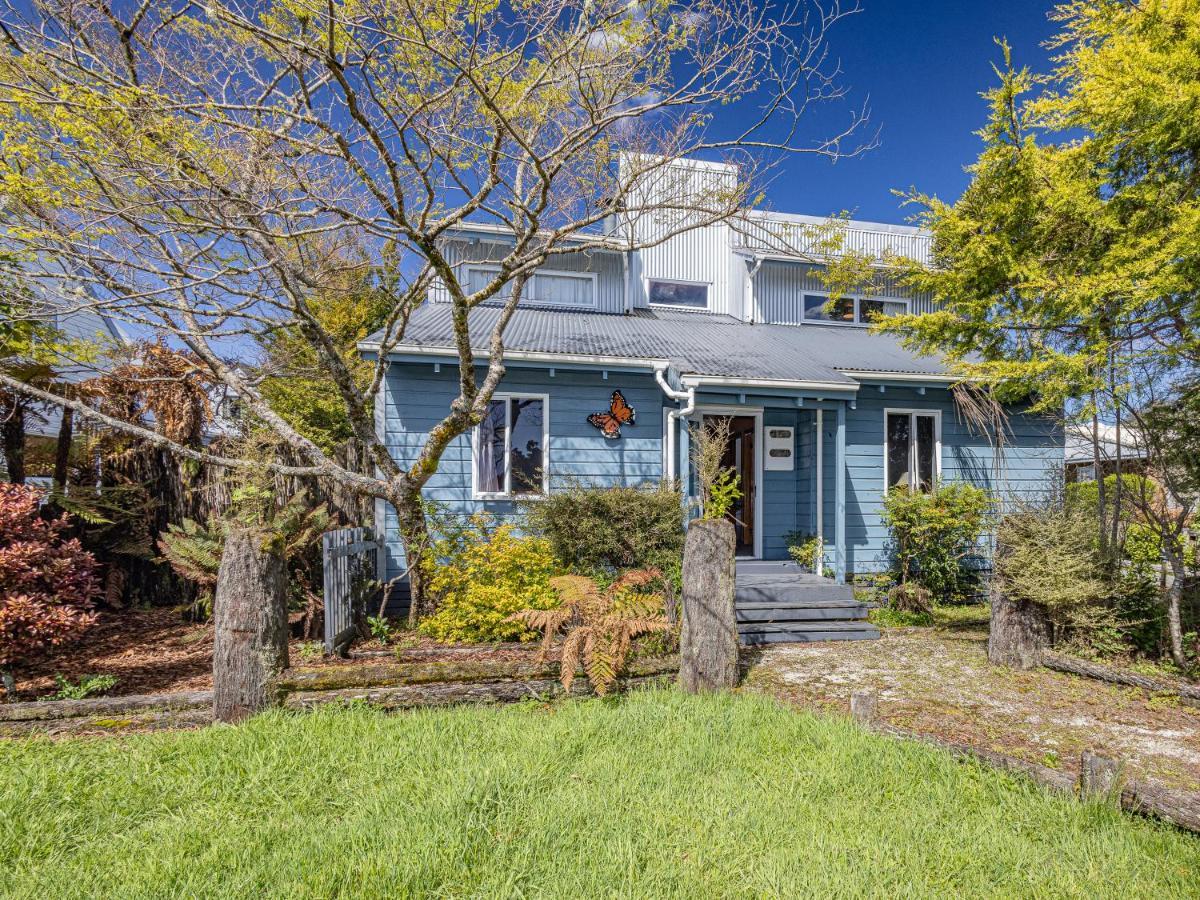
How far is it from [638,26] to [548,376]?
180 inches

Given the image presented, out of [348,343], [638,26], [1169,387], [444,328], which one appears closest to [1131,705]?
[1169,387]

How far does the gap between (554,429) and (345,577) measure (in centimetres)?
363

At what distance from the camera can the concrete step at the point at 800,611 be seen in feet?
24.2

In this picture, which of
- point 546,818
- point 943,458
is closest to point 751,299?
point 943,458

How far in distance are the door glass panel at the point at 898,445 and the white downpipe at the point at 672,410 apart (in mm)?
4033

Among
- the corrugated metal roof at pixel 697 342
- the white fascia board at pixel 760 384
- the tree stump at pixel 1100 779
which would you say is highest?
the corrugated metal roof at pixel 697 342

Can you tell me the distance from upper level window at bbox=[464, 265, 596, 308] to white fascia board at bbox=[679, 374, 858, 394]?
15.1 ft

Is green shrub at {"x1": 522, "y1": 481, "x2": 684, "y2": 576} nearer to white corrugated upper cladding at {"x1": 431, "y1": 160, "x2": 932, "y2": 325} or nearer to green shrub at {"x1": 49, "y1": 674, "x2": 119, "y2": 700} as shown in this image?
green shrub at {"x1": 49, "y1": 674, "x2": 119, "y2": 700}

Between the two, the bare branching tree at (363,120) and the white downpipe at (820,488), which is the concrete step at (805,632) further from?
the bare branching tree at (363,120)

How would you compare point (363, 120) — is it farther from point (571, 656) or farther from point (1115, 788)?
point (1115, 788)

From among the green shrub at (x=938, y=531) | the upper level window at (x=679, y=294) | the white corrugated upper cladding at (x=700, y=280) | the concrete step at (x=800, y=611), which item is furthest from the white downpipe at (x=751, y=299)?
the concrete step at (x=800, y=611)

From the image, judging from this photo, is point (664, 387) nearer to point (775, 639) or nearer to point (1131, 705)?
point (775, 639)

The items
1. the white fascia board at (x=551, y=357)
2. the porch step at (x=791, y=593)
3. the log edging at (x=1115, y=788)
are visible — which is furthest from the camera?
the white fascia board at (x=551, y=357)

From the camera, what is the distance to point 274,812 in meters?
2.94
